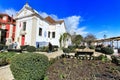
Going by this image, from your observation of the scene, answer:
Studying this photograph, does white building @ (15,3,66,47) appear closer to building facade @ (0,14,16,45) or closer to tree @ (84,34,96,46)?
building facade @ (0,14,16,45)

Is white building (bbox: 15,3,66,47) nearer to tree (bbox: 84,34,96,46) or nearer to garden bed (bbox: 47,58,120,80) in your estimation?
garden bed (bbox: 47,58,120,80)

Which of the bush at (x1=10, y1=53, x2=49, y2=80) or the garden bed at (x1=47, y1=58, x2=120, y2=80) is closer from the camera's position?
the bush at (x1=10, y1=53, x2=49, y2=80)

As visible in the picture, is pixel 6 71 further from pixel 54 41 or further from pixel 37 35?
pixel 54 41

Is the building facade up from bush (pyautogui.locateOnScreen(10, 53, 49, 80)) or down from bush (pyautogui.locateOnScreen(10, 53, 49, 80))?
up

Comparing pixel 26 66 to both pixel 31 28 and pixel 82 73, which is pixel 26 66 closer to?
pixel 82 73

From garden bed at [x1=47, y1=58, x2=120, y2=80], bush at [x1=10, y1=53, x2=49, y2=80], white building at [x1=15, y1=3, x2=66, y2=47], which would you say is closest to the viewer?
bush at [x1=10, y1=53, x2=49, y2=80]

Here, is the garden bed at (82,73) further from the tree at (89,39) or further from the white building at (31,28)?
the tree at (89,39)

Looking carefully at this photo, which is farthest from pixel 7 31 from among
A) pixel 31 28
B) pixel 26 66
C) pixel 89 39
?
pixel 89 39

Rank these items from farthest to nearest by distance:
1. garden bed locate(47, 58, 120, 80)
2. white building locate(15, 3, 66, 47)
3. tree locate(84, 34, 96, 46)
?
tree locate(84, 34, 96, 46), white building locate(15, 3, 66, 47), garden bed locate(47, 58, 120, 80)

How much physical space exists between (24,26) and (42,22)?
12.9 ft

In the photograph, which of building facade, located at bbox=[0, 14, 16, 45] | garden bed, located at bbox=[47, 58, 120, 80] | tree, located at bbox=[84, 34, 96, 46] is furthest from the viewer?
tree, located at bbox=[84, 34, 96, 46]

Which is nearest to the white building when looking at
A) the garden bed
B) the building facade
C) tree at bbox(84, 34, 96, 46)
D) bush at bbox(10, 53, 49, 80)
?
the building facade

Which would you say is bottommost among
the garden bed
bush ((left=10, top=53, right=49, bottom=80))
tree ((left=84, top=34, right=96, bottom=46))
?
the garden bed

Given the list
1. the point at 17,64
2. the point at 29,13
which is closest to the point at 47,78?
the point at 17,64
